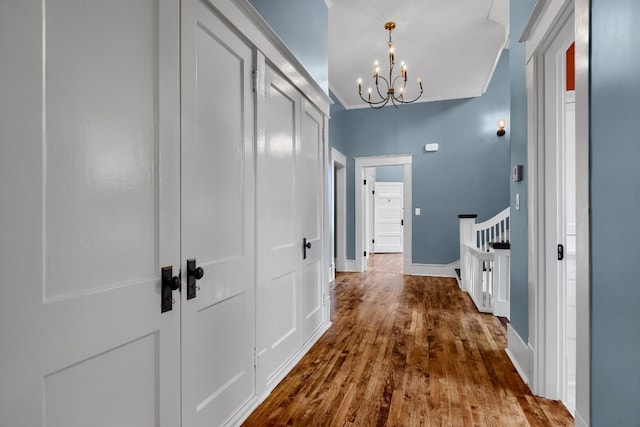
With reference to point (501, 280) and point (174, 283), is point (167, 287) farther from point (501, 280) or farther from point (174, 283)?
point (501, 280)

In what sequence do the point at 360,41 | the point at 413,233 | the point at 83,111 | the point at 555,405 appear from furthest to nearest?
the point at 413,233 → the point at 360,41 → the point at 555,405 → the point at 83,111

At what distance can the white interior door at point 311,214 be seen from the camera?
2820 mm

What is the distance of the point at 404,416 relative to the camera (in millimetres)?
1899

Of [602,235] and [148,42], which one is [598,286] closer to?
[602,235]

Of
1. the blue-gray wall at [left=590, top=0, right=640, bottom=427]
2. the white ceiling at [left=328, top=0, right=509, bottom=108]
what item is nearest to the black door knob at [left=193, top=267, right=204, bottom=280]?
the blue-gray wall at [left=590, top=0, right=640, bottom=427]

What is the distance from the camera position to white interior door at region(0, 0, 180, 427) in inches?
33.7

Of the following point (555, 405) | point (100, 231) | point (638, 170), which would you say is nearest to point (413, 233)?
point (555, 405)

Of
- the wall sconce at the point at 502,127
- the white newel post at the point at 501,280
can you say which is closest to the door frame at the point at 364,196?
the wall sconce at the point at 502,127

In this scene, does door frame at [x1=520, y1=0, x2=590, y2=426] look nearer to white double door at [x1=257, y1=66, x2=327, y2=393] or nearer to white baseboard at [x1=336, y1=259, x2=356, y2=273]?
white double door at [x1=257, y1=66, x2=327, y2=393]

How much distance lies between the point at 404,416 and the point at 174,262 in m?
1.46

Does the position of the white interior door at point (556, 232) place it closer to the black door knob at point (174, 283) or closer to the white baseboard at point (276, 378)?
the white baseboard at point (276, 378)

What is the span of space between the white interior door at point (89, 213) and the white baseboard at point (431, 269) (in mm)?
5405

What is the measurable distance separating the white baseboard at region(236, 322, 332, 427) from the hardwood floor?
0.03 m

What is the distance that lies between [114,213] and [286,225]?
57.2 inches
